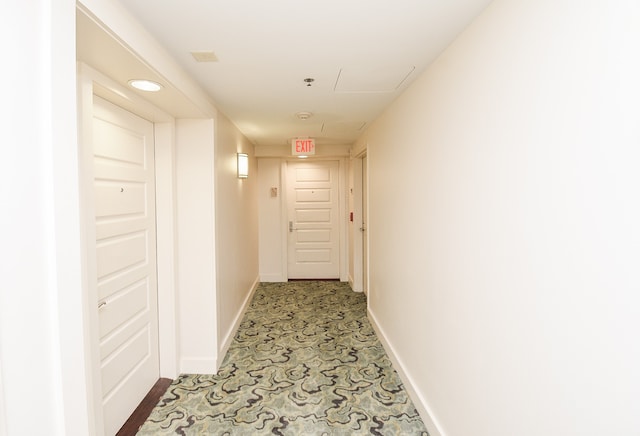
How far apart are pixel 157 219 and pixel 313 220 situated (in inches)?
133

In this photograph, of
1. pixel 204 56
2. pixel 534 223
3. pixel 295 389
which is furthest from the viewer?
pixel 295 389

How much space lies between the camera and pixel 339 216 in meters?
5.68

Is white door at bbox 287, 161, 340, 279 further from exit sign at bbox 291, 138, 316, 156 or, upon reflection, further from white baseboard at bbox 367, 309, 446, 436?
white baseboard at bbox 367, 309, 446, 436

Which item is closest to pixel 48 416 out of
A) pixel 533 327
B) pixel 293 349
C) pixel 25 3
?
pixel 25 3

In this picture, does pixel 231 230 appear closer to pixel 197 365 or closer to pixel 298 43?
pixel 197 365

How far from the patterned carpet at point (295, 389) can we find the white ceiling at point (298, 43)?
2.16 metres

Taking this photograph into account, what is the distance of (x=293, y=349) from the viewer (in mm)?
3119

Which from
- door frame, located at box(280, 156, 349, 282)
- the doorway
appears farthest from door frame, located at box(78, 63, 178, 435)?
door frame, located at box(280, 156, 349, 282)

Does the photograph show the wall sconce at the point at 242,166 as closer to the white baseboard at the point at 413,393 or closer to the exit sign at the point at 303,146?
the exit sign at the point at 303,146

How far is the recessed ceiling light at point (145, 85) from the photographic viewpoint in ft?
5.91

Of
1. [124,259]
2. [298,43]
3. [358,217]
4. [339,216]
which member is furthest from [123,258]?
[339,216]

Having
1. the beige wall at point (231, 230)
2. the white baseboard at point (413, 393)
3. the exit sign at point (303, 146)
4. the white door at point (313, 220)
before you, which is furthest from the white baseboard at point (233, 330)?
the exit sign at point (303, 146)

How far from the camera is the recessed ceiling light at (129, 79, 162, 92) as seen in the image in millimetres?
1803

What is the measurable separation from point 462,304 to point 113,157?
2181 millimetres
